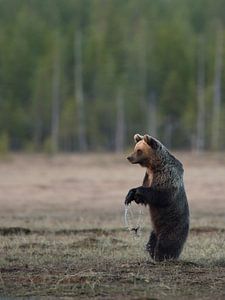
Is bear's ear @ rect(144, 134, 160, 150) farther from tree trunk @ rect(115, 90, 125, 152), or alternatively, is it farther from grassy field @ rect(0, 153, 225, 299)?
tree trunk @ rect(115, 90, 125, 152)

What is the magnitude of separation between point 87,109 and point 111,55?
16.3ft

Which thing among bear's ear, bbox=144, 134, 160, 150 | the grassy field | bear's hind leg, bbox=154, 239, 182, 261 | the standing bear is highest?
bear's ear, bbox=144, 134, 160, 150

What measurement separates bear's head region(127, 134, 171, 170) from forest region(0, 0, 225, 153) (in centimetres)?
3617

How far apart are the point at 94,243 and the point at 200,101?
39064 millimetres

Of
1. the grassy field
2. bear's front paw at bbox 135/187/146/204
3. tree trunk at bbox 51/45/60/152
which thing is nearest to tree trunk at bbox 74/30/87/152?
tree trunk at bbox 51/45/60/152

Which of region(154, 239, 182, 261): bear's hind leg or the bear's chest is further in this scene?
region(154, 239, 182, 261): bear's hind leg

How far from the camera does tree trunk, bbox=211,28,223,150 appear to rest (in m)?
49.3

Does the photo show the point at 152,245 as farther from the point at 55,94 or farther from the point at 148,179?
the point at 55,94

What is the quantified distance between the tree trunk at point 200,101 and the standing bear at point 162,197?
36507 millimetres

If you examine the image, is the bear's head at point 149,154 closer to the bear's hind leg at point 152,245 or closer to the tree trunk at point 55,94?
the bear's hind leg at point 152,245

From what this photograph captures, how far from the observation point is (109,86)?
2104 inches

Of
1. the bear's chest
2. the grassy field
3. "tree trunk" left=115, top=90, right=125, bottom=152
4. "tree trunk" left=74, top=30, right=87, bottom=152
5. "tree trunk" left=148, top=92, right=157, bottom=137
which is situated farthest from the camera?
"tree trunk" left=115, top=90, right=125, bottom=152

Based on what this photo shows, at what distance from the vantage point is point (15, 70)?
181 ft

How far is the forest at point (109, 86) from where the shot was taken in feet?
170
